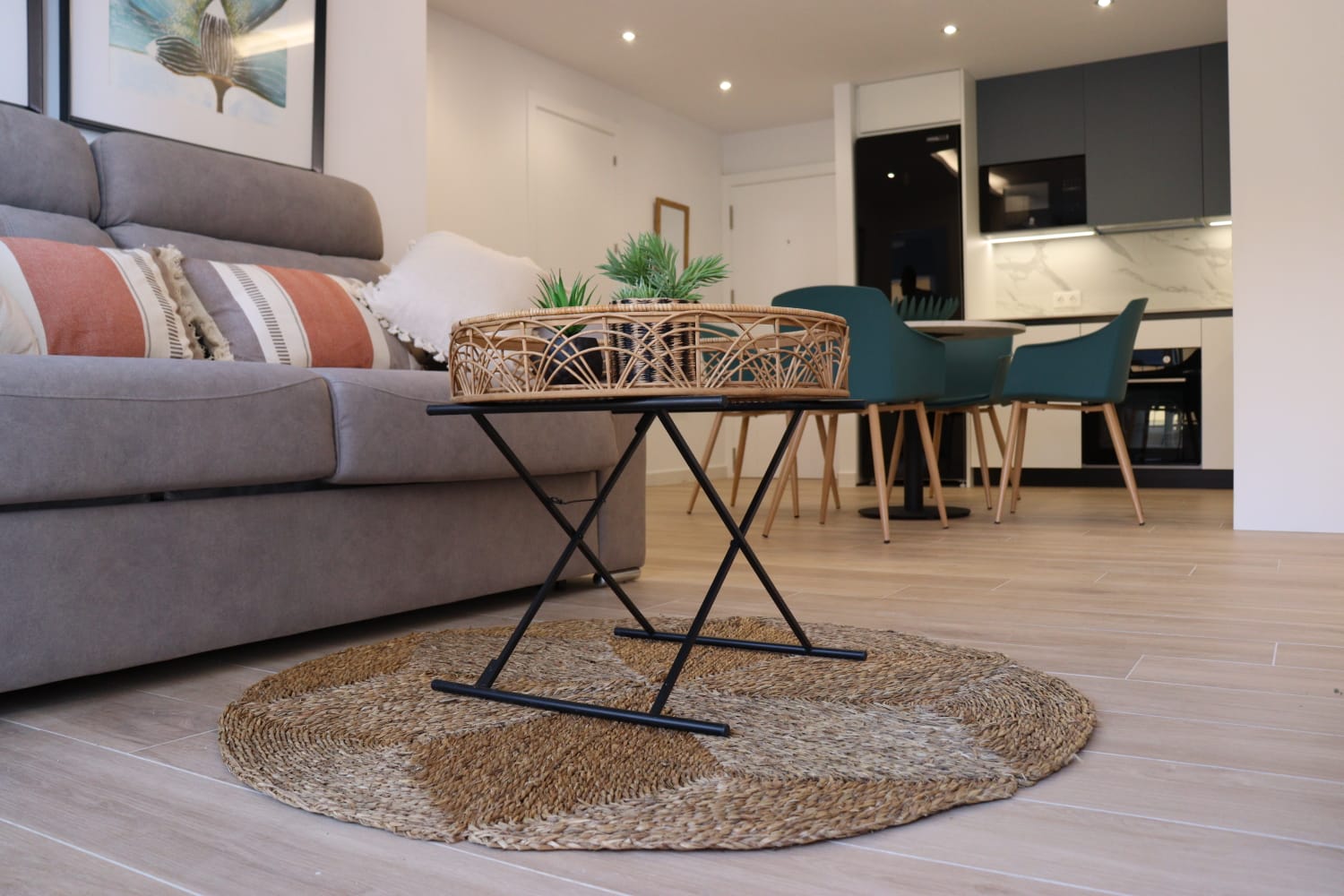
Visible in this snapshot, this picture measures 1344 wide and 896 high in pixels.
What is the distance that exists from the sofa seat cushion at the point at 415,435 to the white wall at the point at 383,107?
4.45 feet

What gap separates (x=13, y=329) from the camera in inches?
65.1

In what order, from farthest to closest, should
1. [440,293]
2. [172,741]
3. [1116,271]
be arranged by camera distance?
[1116,271], [440,293], [172,741]

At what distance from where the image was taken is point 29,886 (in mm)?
900

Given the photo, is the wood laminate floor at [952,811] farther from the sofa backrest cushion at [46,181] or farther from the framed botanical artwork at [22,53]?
the framed botanical artwork at [22,53]

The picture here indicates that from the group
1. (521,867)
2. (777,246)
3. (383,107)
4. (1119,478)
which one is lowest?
(521,867)

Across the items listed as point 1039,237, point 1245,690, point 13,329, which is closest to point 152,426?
point 13,329

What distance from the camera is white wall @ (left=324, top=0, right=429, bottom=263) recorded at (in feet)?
10.5

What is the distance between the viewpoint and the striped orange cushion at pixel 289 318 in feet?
7.08

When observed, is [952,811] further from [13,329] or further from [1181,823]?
[13,329]

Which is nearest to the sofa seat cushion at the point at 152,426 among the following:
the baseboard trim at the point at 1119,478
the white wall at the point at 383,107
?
the white wall at the point at 383,107

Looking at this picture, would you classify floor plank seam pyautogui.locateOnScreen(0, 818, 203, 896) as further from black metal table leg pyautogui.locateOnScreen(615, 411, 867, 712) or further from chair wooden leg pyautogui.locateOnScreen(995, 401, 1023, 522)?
chair wooden leg pyautogui.locateOnScreen(995, 401, 1023, 522)

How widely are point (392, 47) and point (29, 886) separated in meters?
2.98

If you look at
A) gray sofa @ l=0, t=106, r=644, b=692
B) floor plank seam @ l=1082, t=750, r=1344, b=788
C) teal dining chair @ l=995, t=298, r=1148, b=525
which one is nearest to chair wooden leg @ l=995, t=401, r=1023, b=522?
teal dining chair @ l=995, t=298, r=1148, b=525

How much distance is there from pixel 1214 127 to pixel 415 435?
536 centimetres
